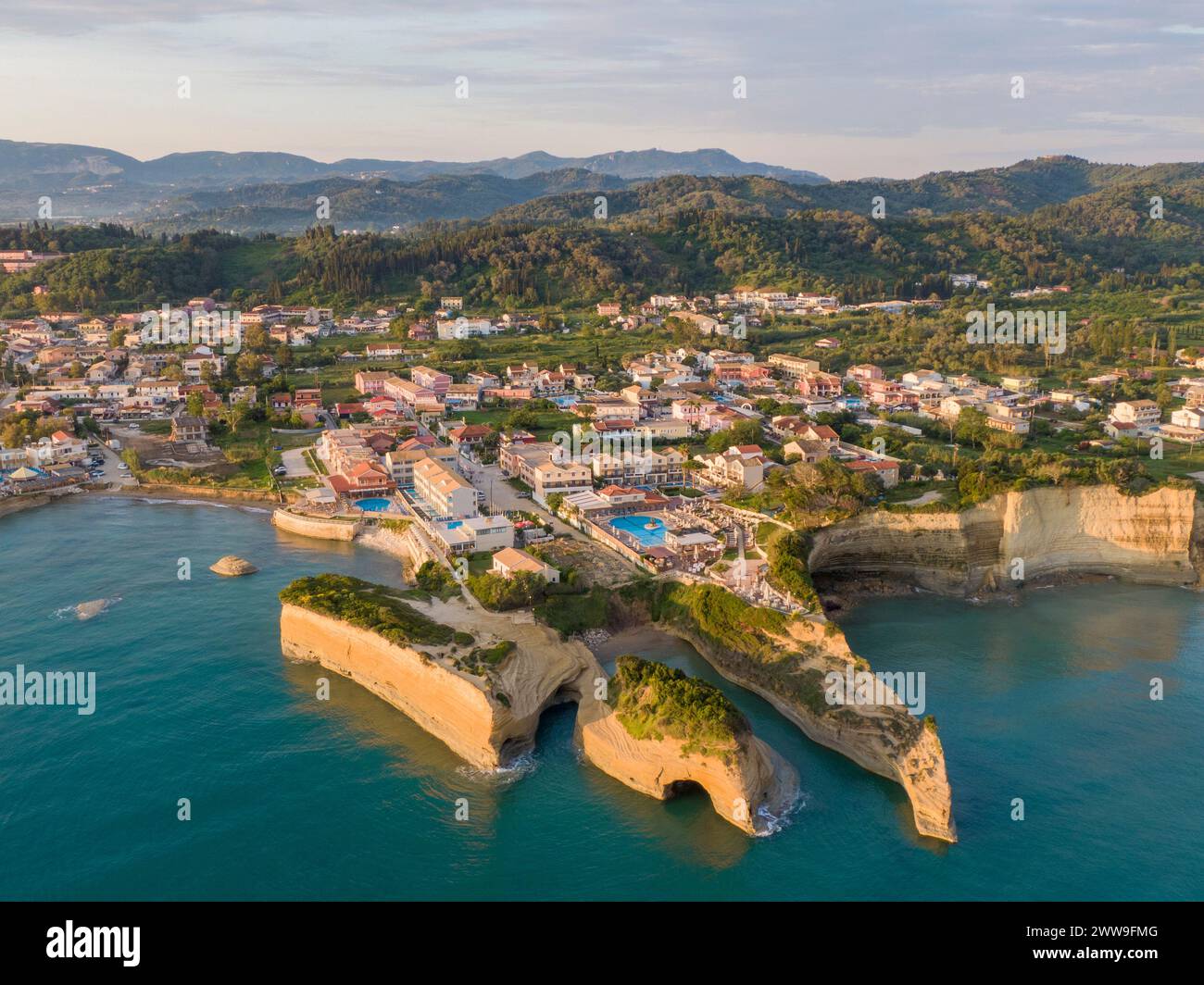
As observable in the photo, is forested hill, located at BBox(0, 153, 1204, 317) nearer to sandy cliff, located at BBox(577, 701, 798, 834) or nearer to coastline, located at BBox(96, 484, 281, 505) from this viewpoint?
coastline, located at BBox(96, 484, 281, 505)

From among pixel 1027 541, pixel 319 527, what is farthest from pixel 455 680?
pixel 1027 541

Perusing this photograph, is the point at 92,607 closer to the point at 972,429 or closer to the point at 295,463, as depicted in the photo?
the point at 295,463

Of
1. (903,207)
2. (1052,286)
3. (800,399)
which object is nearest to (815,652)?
(800,399)

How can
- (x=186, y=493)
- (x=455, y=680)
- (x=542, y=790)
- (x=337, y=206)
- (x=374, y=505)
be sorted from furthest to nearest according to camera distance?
(x=337, y=206)
(x=186, y=493)
(x=374, y=505)
(x=455, y=680)
(x=542, y=790)

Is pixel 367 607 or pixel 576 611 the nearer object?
pixel 367 607

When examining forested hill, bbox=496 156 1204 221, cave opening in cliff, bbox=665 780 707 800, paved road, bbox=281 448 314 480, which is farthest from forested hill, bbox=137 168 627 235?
cave opening in cliff, bbox=665 780 707 800

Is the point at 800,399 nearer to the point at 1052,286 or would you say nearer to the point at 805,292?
the point at 805,292

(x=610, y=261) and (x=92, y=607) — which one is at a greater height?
(x=610, y=261)
